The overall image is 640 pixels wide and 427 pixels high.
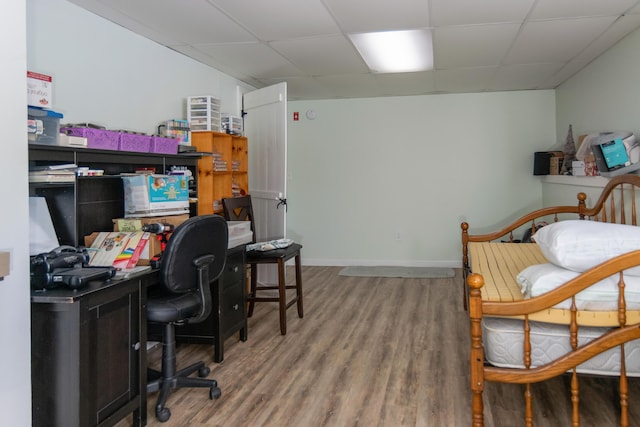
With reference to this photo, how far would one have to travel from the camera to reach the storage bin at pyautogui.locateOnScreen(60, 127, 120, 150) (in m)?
2.63

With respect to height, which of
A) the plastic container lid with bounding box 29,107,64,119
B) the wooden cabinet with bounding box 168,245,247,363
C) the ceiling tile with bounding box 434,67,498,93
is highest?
the ceiling tile with bounding box 434,67,498,93

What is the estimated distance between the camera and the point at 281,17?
3.32 m

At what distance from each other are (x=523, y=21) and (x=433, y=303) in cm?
256

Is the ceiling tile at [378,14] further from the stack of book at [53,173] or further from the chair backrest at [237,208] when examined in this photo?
the stack of book at [53,173]

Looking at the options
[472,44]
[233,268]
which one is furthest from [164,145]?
[472,44]

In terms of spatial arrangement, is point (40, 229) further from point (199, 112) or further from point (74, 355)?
point (199, 112)

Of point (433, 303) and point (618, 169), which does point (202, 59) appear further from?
point (618, 169)

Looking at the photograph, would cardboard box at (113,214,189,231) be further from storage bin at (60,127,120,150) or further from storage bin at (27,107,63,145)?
storage bin at (27,107,63,145)

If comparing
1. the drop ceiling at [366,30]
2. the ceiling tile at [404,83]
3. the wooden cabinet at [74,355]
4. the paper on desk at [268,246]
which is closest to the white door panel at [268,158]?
the drop ceiling at [366,30]

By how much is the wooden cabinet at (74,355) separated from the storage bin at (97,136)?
37.5 inches

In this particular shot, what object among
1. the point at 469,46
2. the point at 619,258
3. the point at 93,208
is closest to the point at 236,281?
the point at 93,208

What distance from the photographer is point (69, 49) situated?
2.93m

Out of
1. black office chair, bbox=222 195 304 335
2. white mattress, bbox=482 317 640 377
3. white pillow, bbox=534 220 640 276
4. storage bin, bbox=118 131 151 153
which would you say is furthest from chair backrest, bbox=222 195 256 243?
white pillow, bbox=534 220 640 276

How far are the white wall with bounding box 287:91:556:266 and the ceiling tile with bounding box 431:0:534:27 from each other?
2.89 metres
